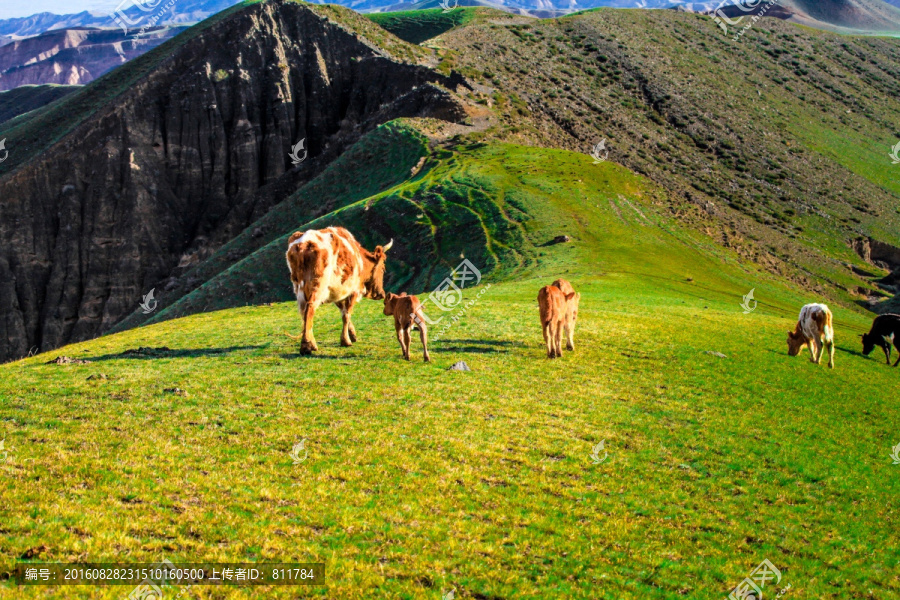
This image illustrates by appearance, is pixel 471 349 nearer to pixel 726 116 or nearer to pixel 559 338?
pixel 559 338

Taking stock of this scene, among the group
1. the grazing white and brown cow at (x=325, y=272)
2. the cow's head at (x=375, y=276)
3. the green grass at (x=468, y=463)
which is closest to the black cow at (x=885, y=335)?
the green grass at (x=468, y=463)

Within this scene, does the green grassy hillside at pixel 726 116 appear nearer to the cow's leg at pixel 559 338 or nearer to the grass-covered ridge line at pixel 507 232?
the grass-covered ridge line at pixel 507 232

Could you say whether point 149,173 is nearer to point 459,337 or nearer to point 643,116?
point 643,116

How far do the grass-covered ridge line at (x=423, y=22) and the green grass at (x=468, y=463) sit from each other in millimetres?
153744

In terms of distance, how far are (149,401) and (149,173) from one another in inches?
3871

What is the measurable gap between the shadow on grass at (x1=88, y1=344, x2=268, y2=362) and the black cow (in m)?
28.5

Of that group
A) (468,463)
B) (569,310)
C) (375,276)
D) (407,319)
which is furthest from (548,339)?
(468,463)

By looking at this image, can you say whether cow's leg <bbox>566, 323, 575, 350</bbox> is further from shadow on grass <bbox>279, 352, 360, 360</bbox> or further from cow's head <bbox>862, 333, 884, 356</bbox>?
cow's head <bbox>862, 333, 884, 356</bbox>

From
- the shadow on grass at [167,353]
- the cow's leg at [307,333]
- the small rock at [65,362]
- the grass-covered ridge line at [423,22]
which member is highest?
the grass-covered ridge line at [423,22]

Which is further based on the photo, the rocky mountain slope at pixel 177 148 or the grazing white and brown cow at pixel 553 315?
the rocky mountain slope at pixel 177 148

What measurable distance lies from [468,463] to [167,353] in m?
14.5

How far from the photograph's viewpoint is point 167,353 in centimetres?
2198

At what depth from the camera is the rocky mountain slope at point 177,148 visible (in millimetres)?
92250

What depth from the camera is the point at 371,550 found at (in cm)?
884
